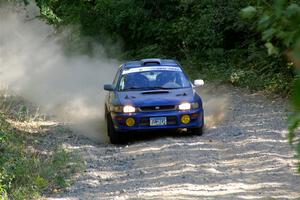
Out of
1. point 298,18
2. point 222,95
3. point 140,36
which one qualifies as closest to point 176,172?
point 298,18

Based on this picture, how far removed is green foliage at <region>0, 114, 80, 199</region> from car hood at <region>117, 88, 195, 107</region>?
163 centimetres

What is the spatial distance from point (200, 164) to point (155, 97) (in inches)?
114

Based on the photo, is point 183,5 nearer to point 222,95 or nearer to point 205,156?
point 222,95

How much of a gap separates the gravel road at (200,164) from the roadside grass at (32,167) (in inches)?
10.2

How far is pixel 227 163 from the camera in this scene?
9.56 m

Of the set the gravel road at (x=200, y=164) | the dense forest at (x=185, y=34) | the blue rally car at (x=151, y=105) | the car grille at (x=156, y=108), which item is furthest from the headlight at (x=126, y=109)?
the dense forest at (x=185, y=34)

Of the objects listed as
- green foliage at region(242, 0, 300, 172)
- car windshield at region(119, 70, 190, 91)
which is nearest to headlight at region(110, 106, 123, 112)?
car windshield at region(119, 70, 190, 91)

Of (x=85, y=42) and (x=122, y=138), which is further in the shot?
(x=85, y=42)

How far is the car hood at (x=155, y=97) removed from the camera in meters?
12.0

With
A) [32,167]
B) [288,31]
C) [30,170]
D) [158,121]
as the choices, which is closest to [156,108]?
[158,121]

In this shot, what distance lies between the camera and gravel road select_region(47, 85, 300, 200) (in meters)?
7.86

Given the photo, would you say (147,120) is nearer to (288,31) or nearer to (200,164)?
(200,164)

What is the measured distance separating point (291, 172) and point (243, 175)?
639 millimetres

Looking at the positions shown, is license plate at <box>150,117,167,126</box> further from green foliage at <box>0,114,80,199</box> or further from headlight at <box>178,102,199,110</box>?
green foliage at <box>0,114,80,199</box>
